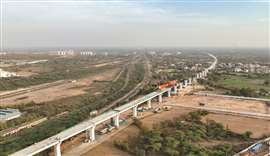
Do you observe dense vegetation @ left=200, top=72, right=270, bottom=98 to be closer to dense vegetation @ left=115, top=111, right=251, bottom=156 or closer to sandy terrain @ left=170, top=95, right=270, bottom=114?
sandy terrain @ left=170, top=95, right=270, bottom=114

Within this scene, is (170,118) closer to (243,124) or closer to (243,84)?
(243,124)

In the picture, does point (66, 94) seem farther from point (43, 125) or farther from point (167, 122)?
point (167, 122)

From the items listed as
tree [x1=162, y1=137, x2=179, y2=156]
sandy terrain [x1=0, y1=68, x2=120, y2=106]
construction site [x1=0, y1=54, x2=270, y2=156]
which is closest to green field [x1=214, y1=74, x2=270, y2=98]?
construction site [x1=0, y1=54, x2=270, y2=156]

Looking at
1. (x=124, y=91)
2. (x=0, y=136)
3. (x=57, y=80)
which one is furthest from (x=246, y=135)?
(x=57, y=80)

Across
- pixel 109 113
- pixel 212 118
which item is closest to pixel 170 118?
pixel 212 118

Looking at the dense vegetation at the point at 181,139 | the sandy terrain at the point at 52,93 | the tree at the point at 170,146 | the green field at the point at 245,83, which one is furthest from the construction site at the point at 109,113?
the green field at the point at 245,83
